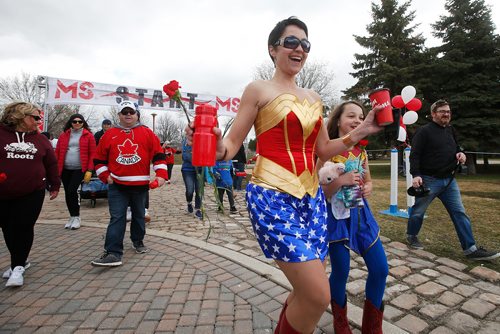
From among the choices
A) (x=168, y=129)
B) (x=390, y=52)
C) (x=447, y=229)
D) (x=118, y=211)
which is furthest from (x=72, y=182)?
(x=168, y=129)

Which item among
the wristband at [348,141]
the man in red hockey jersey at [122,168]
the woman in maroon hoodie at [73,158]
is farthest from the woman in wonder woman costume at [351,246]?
the woman in maroon hoodie at [73,158]

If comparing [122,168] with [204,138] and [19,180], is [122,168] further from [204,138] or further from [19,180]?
[204,138]

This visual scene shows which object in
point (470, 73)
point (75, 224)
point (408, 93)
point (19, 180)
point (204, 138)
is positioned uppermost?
point (470, 73)

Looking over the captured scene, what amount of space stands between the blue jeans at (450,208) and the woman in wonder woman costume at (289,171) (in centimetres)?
296

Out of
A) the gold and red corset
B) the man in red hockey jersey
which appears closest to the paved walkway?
the man in red hockey jersey

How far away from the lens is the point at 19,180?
10.6 ft

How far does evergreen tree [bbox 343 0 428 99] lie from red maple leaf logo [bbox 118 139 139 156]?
63.7 ft

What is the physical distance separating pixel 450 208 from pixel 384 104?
3158 millimetres

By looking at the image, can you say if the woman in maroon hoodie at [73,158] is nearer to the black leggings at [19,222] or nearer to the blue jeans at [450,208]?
the black leggings at [19,222]

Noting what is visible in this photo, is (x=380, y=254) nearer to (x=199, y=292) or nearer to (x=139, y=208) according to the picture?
(x=199, y=292)

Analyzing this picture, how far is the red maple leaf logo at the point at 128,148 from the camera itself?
3830 millimetres

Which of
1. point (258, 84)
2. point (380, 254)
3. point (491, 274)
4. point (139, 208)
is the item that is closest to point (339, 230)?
point (380, 254)

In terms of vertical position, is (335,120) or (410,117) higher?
(410,117)

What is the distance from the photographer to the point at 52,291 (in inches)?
121
